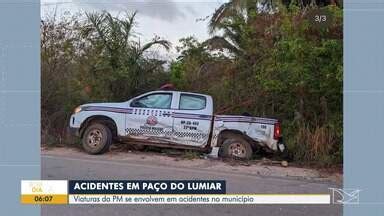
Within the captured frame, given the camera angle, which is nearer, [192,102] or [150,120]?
[192,102]

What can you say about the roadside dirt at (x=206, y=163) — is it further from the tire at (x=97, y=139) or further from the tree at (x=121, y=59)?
the tree at (x=121, y=59)

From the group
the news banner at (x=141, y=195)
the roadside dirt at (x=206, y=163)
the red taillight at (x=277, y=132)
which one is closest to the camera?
the news banner at (x=141, y=195)

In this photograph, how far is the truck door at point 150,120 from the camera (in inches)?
192

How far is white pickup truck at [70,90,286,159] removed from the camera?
193 inches

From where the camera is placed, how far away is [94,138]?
5.16 meters

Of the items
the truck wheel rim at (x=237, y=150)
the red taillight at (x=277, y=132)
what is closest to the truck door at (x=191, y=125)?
the truck wheel rim at (x=237, y=150)

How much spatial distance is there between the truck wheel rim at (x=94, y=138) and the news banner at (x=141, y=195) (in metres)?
1.31

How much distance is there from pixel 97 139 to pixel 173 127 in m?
0.96

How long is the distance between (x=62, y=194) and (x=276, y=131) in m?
2.42

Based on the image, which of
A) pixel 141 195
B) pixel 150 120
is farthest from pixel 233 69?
pixel 141 195

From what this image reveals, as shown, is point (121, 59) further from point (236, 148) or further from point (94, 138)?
point (236, 148)

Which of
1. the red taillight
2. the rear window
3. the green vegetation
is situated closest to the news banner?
the green vegetation

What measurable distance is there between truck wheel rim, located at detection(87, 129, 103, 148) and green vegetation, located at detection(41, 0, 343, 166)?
0.35 m
